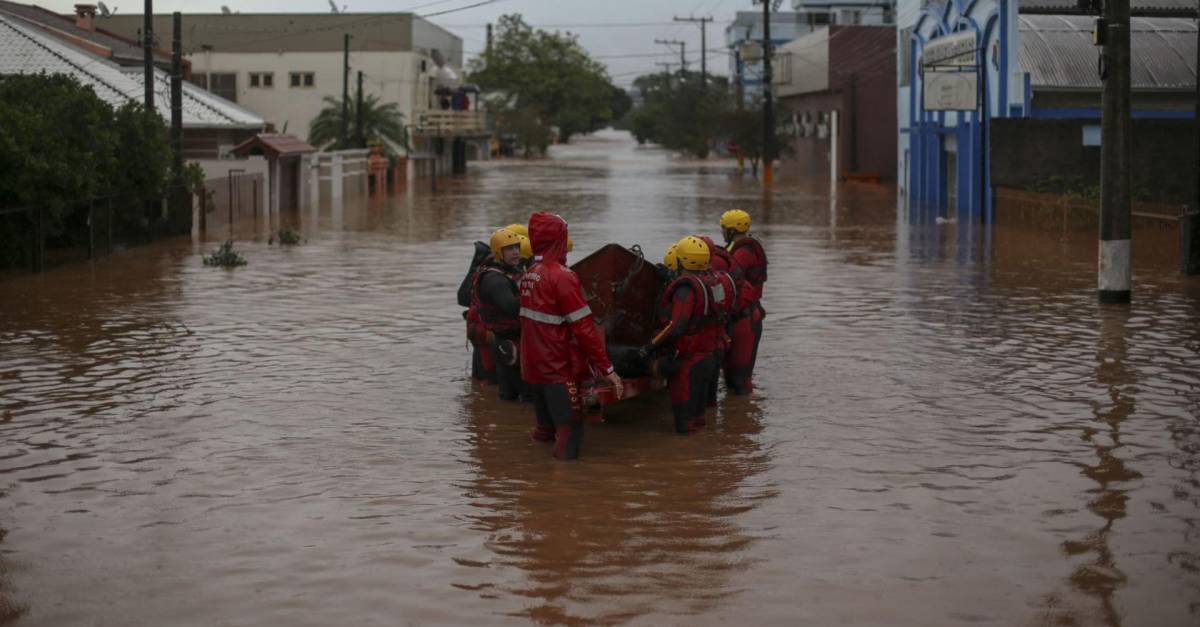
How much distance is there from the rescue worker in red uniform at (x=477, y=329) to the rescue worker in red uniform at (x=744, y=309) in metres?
1.97

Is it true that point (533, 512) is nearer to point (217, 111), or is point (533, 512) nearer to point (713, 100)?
point (217, 111)

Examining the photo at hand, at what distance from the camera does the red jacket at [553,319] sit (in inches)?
402

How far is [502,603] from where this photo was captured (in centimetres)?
728

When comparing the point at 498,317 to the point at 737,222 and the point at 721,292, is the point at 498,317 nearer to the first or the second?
the point at 721,292

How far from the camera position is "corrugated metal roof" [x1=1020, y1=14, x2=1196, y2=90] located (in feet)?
130

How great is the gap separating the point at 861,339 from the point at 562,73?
126712 mm

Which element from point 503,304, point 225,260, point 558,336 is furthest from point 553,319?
point 225,260

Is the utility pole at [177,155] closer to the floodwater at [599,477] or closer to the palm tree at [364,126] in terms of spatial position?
the floodwater at [599,477]

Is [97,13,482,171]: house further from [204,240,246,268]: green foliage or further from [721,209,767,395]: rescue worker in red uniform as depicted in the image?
[721,209,767,395]: rescue worker in red uniform

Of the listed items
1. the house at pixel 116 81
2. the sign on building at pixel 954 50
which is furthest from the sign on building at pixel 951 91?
the house at pixel 116 81

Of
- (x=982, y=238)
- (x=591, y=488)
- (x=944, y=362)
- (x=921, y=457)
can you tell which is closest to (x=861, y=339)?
(x=944, y=362)

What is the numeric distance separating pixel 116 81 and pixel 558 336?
124 ft

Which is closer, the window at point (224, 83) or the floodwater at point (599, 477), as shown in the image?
the floodwater at point (599, 477)

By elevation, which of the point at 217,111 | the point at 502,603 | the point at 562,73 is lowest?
the point at 502,603
